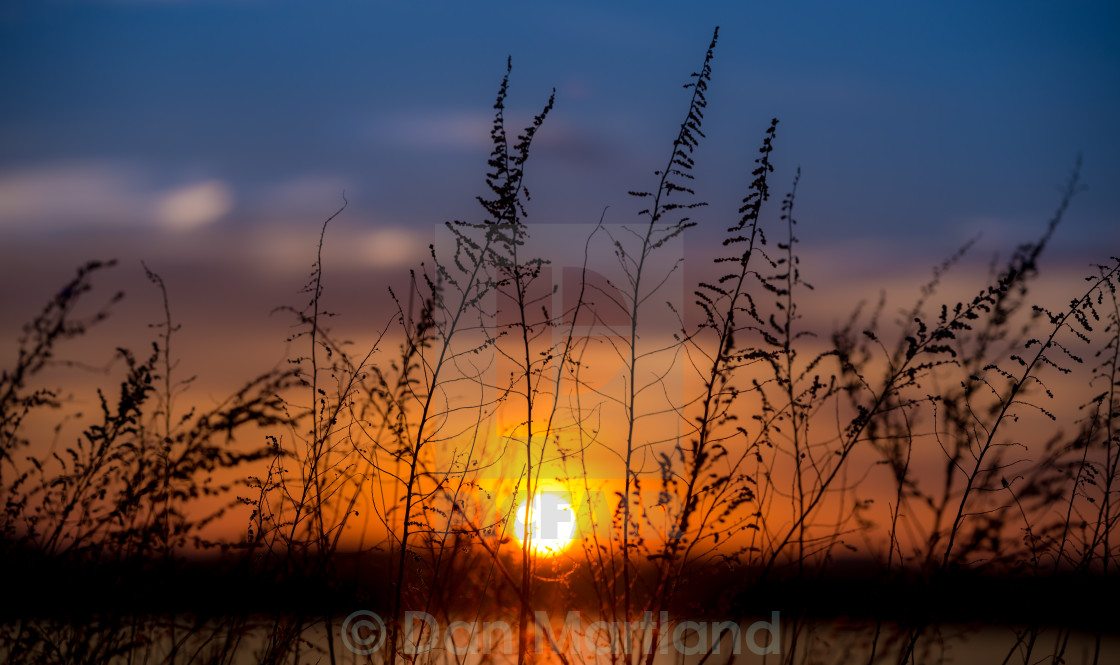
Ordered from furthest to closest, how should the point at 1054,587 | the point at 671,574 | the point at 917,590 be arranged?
the point at 1054,587 → the point at 917,590 → the point at 671,574

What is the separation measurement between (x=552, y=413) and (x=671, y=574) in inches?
28.9

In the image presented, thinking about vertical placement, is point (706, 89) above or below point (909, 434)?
above

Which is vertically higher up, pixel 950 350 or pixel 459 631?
pixel 950 350

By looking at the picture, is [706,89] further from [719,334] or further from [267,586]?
[267,586]

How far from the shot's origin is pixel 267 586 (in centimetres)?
336

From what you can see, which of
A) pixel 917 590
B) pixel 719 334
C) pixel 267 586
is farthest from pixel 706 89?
pixel 267 586

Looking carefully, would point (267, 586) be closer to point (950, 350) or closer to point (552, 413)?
point (552, 413)

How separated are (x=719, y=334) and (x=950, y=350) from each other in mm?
971

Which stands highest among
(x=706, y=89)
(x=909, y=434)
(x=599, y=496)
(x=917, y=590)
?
(x=706, y=89)

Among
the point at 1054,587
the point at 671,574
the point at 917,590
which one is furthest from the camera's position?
the point at 1054,587

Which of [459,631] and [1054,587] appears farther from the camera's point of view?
[1054,587]

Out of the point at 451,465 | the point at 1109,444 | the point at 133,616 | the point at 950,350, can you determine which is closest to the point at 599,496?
the point at 451,465

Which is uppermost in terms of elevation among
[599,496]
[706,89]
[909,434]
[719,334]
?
[706,89]

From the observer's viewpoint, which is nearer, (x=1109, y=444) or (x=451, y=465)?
(x=451, y=465)
